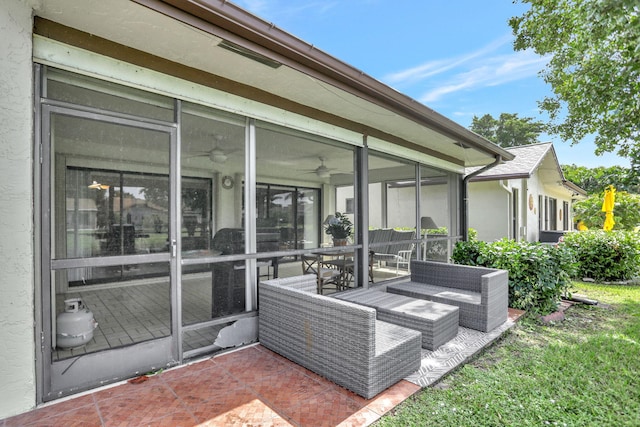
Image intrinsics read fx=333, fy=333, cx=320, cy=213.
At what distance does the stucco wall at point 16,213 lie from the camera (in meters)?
2.15

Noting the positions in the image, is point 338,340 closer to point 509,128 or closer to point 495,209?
point 495,209

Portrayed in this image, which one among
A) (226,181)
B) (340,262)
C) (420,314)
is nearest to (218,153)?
(226,181)

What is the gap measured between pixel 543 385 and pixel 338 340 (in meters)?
1.76

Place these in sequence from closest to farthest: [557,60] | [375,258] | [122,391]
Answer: [122,391] < [375,258] < [557,60]

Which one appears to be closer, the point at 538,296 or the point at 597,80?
the point at 538,296

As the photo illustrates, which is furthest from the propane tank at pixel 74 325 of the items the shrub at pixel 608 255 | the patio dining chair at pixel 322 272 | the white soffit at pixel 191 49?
the shrub at pixel 608 255

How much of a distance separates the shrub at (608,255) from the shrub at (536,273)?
286 centimetres

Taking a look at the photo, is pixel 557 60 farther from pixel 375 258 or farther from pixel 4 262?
pixel 4 262

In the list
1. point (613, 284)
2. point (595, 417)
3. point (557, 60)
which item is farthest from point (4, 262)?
point (557, 60)

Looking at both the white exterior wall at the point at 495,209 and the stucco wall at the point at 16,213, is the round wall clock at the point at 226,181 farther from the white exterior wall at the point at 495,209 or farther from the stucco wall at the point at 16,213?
the white exterior wall at the point at 495,209

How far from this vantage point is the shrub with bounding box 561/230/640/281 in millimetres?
7180

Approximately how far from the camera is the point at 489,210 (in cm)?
1066

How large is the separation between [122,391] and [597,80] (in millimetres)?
7818

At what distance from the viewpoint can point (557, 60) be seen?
8203 millimetres
